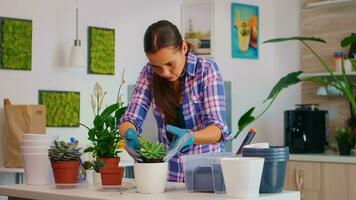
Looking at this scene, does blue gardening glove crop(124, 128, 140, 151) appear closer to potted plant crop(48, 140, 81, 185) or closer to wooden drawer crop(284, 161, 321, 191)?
potted plant crop(48, 140, 81, 185)

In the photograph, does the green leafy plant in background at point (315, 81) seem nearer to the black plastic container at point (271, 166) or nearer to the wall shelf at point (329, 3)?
the wall shelf at point (329, 3)

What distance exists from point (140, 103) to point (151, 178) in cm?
54

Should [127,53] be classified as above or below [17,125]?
above

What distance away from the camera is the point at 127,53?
15.9ft

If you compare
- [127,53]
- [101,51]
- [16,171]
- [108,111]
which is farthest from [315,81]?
[108,111]

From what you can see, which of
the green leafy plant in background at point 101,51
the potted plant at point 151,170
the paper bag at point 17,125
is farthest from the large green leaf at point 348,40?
the potted plant at point 151,170

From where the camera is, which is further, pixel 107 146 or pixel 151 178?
pixel 107 146

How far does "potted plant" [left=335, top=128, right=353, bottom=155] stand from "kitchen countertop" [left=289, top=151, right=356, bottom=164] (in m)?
0.05

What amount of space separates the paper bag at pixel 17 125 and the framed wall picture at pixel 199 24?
1.56 meters

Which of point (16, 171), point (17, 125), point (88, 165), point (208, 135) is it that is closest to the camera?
point (208, 135)

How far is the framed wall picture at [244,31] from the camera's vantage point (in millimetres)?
5391

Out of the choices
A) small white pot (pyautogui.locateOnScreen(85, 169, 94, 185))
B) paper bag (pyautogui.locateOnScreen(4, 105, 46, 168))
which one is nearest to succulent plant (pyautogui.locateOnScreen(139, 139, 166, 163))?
small white pot (pyautogui.locateOnScreen(85, 169, 94, 185))

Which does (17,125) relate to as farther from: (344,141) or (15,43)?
(344,141)

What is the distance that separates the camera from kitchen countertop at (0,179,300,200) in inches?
79.9
